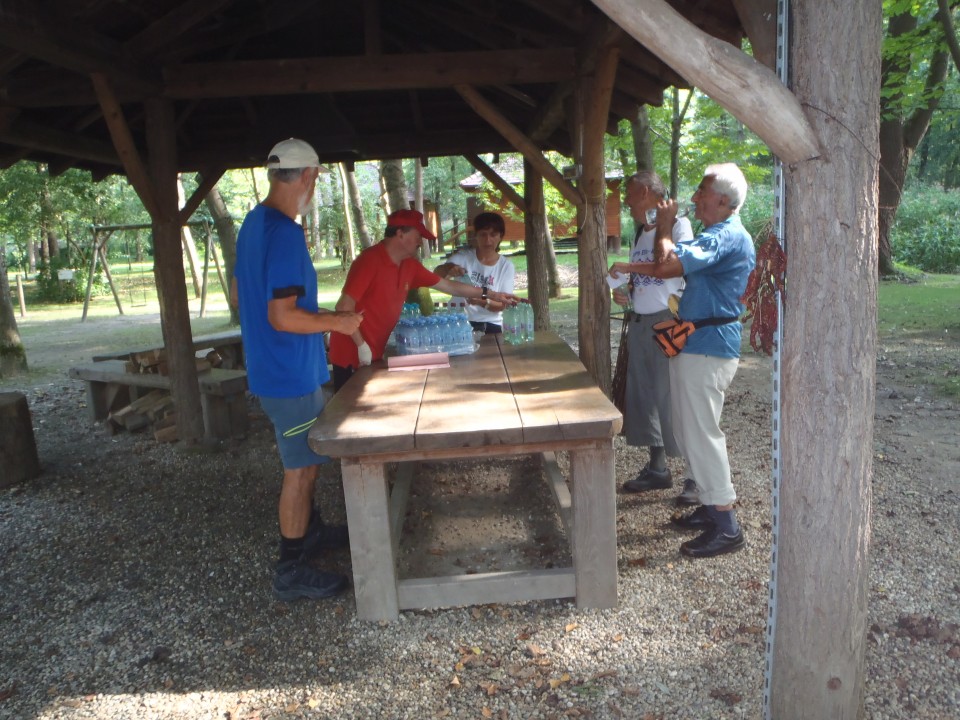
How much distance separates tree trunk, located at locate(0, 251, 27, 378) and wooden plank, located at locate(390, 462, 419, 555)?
7425mm

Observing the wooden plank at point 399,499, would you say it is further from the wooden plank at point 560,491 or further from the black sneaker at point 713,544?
the black sneaker at point 713,544

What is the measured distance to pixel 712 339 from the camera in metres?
3.50

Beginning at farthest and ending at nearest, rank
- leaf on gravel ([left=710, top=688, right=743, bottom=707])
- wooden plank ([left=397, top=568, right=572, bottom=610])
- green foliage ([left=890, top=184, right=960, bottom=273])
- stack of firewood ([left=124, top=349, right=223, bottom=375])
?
green foliage ([left=890, top=184, right=960, bottom=273])
stack of firewood ([left=124, top=349, right=223, bottom=375])
wooden plank ([left=397, top=568, right=572, bottom=610])
leaf on gravel ([left=710, top=688, right=743, bottom=707])

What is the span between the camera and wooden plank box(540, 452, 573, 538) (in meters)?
3.87

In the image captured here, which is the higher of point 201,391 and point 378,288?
point 378,288

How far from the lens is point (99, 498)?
515 centimetres

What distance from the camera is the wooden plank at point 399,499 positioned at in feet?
12.2

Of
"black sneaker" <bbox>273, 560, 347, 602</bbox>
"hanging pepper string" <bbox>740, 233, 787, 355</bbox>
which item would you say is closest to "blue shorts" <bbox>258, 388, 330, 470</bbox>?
"black sneaker" <bbox>273, 560, 347, 602</bbox>

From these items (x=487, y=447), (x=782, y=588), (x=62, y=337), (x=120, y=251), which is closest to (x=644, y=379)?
(x=487, y=447)

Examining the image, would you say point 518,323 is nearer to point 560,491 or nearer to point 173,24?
point 560,491

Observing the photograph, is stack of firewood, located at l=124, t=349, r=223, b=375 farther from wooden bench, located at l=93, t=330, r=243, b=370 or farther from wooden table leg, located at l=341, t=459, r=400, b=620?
wooden table leg, located at l=341, t=459, r=400, b=620

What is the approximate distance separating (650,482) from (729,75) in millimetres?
3086

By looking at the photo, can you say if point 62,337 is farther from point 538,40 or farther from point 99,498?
point 538,40

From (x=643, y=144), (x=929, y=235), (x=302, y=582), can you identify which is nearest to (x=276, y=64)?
(x=302, y=582)
